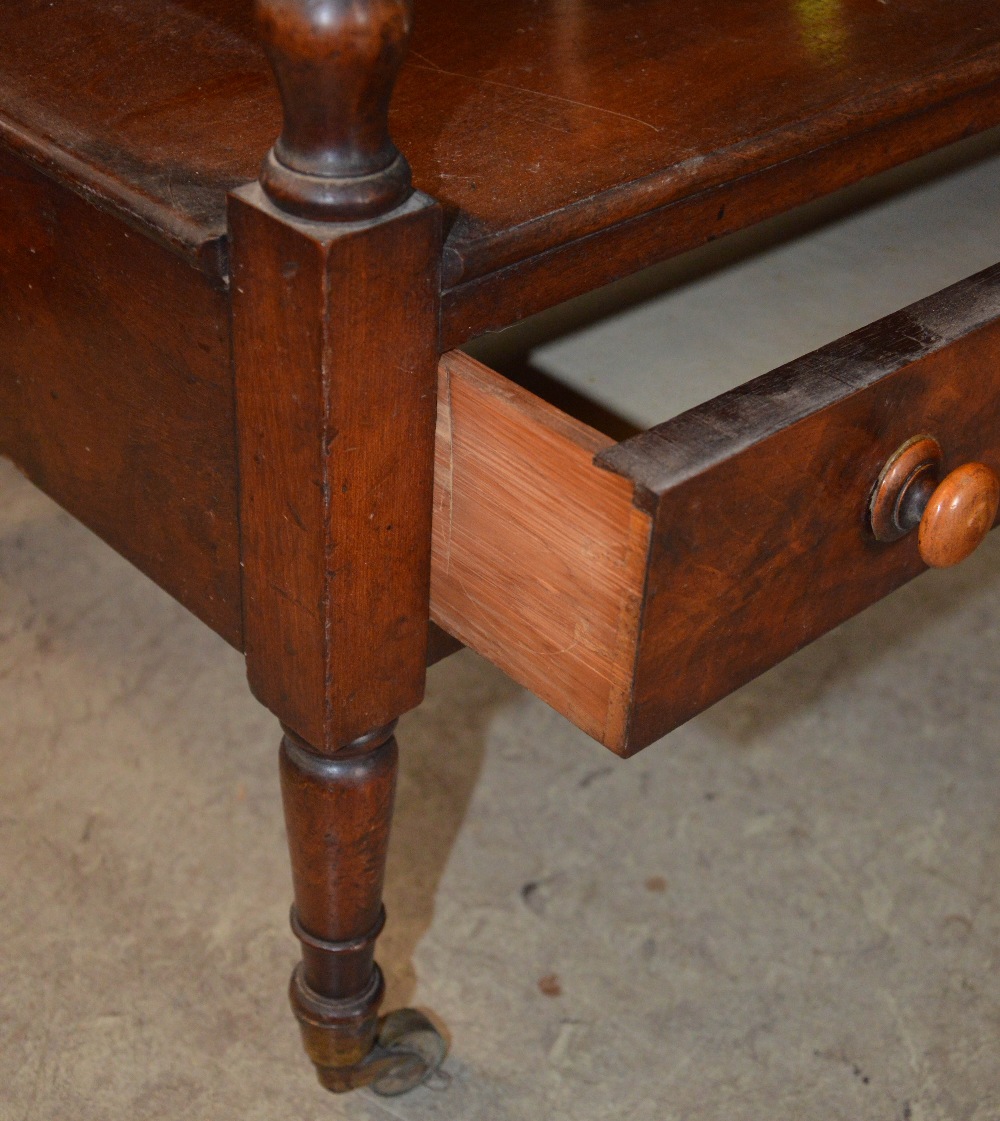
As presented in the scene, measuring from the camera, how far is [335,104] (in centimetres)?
50

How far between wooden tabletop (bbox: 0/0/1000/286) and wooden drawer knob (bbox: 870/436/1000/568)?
15cm

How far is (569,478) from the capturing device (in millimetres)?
574

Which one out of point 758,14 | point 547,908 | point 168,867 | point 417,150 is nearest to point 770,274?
point 758,14

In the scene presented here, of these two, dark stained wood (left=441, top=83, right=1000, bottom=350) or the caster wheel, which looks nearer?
dark stained wood (left=441, top=83, right=1000, bottom=350)

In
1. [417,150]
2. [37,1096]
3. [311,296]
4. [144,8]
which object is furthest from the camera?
[37,1096]

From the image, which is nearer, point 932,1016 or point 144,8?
point 144,8

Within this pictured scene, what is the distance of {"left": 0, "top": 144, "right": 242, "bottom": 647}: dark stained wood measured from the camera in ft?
2.08

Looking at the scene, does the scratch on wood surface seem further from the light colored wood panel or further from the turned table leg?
the turned table leg

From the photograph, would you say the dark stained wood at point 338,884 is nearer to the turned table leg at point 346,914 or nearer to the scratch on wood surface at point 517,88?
the turned table leg at point 346,914

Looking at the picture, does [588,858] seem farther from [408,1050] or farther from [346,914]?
[346,914]

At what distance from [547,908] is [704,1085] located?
0.56ft

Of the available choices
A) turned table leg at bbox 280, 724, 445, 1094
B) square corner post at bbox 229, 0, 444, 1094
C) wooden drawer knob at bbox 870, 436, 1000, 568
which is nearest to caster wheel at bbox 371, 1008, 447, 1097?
turned table leg at bbox 280, 724, 445, 1094

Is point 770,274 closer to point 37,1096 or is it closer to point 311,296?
point 311,296

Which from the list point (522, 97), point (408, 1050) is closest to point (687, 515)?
point (522, 97)
